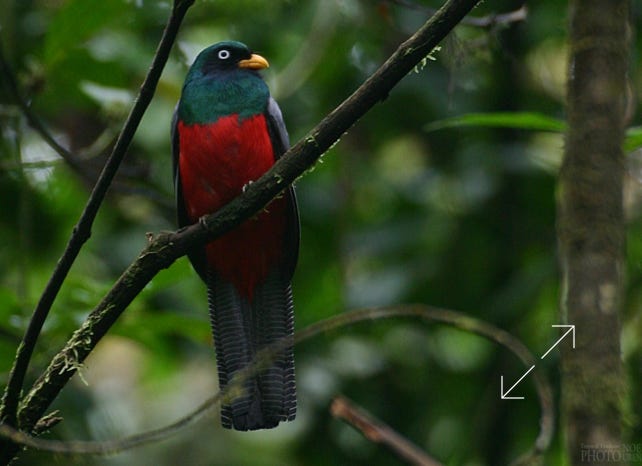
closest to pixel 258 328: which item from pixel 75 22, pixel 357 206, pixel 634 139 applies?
pixel 75 22

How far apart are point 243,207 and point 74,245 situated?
0.54m

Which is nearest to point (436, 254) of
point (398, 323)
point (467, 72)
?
point (398, 323)

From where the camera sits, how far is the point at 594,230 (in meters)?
1.92

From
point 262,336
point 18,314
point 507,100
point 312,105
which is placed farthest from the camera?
point 312,105

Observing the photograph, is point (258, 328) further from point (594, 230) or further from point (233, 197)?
point (594, 230)

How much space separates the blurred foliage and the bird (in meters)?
0.41

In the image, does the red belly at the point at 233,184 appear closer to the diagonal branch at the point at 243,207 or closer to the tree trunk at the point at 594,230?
the diagonal branch at the point at 243,207

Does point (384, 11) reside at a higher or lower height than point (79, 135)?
higher

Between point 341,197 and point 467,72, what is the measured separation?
1.06 meters

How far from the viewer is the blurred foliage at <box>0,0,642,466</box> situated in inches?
197

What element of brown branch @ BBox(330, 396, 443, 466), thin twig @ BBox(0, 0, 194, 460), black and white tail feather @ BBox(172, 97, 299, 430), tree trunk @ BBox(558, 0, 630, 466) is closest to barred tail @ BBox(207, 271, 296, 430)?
black and white tail feather @ BBox(172, 97, 299, 430)

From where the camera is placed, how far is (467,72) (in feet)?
17.9

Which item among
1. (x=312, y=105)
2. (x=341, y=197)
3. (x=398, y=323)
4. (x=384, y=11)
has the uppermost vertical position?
(x=384, y=11)

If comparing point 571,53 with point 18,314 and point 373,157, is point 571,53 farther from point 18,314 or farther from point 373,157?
point 373,157
